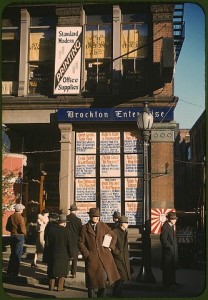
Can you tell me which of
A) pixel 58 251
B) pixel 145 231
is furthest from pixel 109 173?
pixel 58 251

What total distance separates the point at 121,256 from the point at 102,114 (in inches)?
294

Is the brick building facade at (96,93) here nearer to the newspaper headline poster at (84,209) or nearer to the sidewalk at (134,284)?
the newspaper headline poster at (84,209)

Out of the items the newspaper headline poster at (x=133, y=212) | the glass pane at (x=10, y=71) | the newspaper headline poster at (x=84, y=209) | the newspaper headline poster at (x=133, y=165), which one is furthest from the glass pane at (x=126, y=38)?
the newspaper headline poster at (x=84, y=209)

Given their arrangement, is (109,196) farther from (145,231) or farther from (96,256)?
(96,256)

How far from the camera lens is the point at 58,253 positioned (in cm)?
908

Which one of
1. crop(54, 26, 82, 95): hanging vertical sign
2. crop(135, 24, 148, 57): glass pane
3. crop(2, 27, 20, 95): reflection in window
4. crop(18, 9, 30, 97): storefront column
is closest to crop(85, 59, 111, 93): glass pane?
crop(54, 26, 82, 95): hanging vertical sign

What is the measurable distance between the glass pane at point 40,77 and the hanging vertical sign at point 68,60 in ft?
1.85

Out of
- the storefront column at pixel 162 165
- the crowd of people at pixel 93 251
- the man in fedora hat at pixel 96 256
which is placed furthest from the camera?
the storefront column at pixel 162 165

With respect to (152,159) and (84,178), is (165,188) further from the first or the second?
(84,178)

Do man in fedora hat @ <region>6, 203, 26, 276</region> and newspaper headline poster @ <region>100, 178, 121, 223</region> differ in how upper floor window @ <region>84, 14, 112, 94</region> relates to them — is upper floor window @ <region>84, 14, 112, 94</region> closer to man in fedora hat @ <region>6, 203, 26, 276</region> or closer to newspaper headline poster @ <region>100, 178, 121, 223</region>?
newspaper headline poster @ <region>100, 178, 121, 223</region>

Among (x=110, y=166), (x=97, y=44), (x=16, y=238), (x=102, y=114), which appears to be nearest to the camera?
(x=16, y=238)

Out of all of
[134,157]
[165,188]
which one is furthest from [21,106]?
[165,188]

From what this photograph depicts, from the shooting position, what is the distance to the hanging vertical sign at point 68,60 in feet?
51.6

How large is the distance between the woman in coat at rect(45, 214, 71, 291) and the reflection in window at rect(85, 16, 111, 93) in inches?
316
